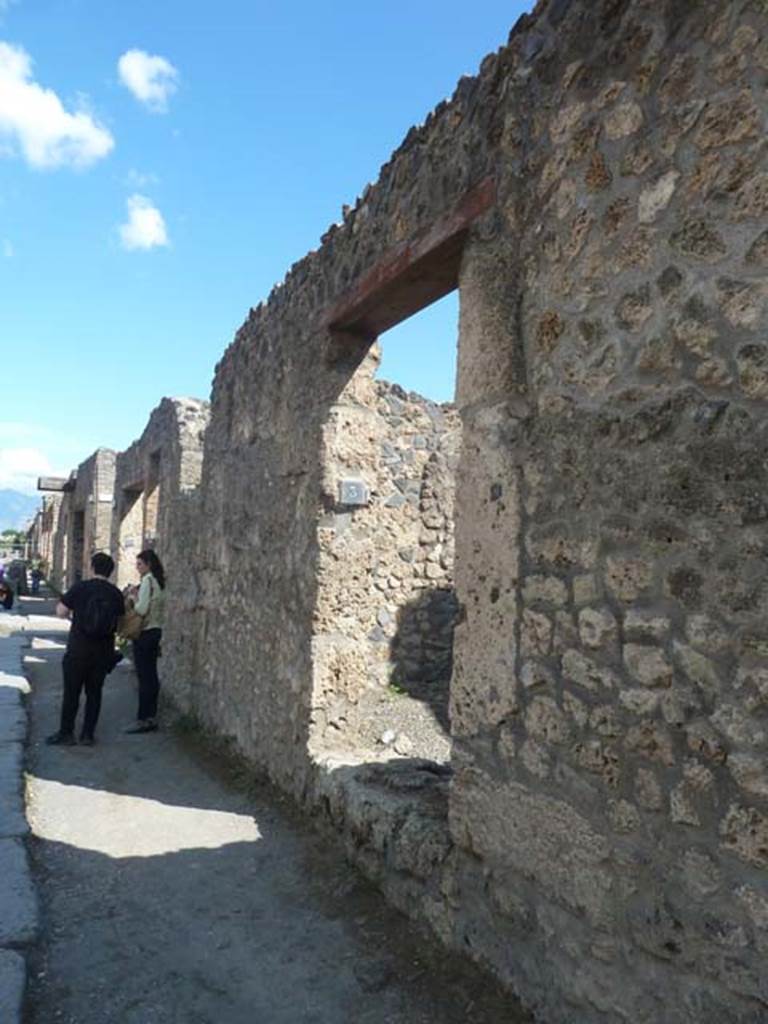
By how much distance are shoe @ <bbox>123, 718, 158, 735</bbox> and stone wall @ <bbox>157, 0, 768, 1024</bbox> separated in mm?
3210

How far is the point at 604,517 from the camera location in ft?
6.91

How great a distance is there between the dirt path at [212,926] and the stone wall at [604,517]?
0.19 m

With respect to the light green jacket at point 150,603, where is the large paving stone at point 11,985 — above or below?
below

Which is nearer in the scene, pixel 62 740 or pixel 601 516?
pixel 601 516

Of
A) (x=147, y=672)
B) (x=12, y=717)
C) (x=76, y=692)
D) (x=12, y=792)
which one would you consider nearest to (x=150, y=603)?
(x=147, y=672)

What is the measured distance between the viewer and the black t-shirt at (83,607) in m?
5.66

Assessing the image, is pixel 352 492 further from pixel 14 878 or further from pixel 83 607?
pixel 83 607

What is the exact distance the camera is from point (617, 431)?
2082 millimetres

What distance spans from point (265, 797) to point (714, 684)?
3.10 metres

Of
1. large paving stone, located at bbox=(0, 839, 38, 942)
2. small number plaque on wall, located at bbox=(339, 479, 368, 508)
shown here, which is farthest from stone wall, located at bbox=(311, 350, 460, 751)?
large paving stone, located at bbox=(0, 839, 38, 942)

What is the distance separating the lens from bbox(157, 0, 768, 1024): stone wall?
1760 mm

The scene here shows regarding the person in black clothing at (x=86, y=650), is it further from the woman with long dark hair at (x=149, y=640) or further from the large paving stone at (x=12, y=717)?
the woman with long dark hair at (x=149, y=640)

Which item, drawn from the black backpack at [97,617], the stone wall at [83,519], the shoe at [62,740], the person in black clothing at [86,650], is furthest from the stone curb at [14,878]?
the stone wall at [83,519]

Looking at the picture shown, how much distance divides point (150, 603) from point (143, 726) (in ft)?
3.42
